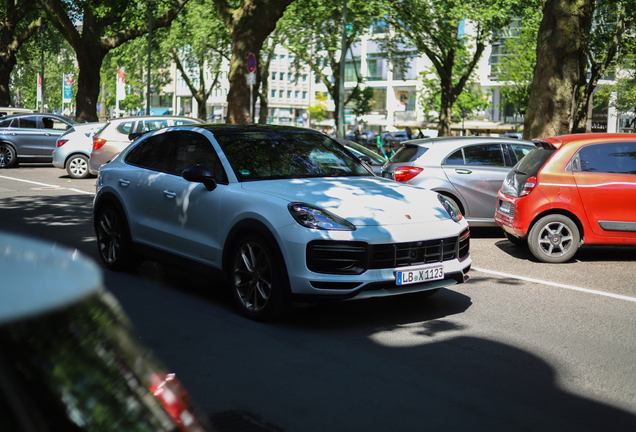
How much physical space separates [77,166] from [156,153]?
13432 millimetres

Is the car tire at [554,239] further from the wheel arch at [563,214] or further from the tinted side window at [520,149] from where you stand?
the tinted side window at [520,149]

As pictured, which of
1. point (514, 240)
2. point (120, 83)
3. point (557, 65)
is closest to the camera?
point (514, 240)

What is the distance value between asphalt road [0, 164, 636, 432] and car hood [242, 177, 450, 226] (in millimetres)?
876

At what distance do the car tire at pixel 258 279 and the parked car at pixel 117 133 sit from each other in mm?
12747

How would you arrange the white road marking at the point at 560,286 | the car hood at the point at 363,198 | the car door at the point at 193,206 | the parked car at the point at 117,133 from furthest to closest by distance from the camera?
the parked car at the point at 117,133 < the white road marking at the point at 560,286 < the car door at the point at 193,206 < the car hood at the point at 363,198

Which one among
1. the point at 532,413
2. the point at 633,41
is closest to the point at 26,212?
the point at 532,413

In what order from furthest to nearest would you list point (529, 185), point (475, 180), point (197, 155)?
point (475, 180), point (529, 185), point (197, 155)

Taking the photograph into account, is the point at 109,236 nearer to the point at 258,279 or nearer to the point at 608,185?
the point at 258,279

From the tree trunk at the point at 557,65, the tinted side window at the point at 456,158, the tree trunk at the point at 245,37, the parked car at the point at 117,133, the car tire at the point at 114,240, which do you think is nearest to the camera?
the car tire at the point at 114,240

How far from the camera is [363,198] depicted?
19.5 feet

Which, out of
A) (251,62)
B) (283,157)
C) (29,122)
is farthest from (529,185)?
(29,122)

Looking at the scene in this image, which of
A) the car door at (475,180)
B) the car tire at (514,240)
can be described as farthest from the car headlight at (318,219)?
the car door at (475,180)

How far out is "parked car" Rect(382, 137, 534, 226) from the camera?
10984 millimetres

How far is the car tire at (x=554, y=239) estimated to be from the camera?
29.7 feet
